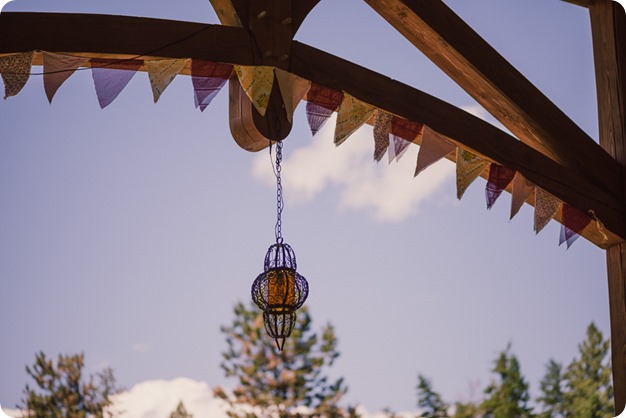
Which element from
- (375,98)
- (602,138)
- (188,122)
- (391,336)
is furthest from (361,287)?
(375,98)

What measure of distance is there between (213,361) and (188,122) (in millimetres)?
2317

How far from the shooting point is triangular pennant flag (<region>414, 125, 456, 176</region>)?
2.77 meters

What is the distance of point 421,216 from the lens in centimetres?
754

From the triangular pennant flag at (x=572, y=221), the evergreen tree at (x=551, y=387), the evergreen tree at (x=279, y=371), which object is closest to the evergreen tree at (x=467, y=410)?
the evergreen tree at (x=551, y=387)

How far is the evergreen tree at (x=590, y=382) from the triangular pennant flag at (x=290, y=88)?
509 cm

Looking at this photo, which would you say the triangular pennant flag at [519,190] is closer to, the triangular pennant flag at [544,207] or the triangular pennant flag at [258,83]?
the triangular pennant flag at [544,207]

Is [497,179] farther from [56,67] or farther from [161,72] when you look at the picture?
[56,67]

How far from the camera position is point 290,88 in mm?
2324

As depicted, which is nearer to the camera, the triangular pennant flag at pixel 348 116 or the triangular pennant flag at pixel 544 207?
the triangular pennant flag at pixel 348 116

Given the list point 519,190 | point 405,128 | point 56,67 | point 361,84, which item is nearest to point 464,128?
point 405,128

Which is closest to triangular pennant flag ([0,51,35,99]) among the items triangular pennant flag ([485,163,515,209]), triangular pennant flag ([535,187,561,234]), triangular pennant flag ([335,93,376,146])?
triangular pennant flag ([335,93,376,146])

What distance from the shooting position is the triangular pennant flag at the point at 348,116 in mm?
2547

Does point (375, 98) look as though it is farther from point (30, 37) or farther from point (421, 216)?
point (421, 216)

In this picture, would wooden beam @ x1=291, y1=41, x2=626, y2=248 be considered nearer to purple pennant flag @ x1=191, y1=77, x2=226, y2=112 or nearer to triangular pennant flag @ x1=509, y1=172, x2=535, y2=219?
triangular pennant flag @ x1=509, y1=172, x2=535, y2=219
